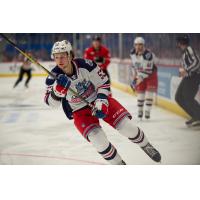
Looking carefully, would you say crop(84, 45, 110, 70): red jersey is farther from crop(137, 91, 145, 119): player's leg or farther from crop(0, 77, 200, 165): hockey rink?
crop(137, 91, 145, 119): player's leg

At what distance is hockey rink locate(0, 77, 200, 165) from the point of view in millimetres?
3086

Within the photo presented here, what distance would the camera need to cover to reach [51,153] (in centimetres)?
312

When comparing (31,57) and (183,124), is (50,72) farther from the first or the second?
(183,124)

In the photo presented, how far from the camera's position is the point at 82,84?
9.49 ft

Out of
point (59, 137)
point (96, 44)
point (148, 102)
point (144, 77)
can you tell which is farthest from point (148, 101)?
point (59, 137)

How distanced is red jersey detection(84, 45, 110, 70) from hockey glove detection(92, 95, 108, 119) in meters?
0.34

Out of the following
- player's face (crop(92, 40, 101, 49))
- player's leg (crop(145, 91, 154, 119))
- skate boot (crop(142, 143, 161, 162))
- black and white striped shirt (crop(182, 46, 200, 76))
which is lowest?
skate boot (crop(142, 143, 161, 162))

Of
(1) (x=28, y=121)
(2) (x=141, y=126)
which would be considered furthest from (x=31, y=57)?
(2) (x=141, y=126)

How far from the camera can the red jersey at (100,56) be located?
3027 mm

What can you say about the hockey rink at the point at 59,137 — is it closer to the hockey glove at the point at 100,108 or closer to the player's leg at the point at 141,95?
the player's leg at the point at 141,95

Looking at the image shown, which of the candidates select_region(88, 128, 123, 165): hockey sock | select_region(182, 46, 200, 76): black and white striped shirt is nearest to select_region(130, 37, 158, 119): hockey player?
select_region(182, 46, 200, 76): black and white striped shirt

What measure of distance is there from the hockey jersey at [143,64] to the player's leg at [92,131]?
1.84ft

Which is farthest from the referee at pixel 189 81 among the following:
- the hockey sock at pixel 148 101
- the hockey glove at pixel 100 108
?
the hockey glove at pixel 100 108
